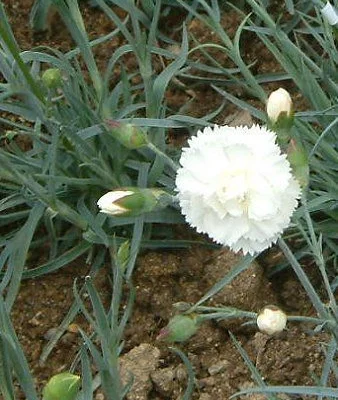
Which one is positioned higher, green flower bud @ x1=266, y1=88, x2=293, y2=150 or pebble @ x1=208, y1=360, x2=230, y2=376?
green flower bud @ x1=266, y1=88, x2=293, y2=150

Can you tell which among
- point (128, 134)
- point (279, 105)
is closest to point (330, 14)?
point (279, 105)

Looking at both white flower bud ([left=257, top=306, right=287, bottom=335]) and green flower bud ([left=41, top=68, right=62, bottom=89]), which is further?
green flower bud ([left=41, top=68, right=62, bottom=89])

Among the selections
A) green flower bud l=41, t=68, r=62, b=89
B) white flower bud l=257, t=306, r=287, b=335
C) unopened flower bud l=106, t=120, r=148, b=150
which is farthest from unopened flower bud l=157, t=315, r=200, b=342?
green flower bud l=41, t=68, r=62, b=89

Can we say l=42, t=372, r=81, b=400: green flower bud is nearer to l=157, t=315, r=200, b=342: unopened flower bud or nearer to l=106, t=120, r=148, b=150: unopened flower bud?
l=157, t=315, r=200, b=342: unopened flower bud

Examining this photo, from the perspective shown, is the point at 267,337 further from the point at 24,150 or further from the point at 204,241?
the point at 24,150

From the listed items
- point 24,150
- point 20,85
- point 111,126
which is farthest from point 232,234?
point 24,150

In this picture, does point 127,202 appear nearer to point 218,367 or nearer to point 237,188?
point 237,188

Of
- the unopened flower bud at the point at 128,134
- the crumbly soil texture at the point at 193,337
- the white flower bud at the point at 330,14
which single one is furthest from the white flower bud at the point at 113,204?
the white flower bud at the point at 330,14

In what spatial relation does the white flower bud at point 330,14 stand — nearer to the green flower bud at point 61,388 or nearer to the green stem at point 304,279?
the green stem at point 304,279

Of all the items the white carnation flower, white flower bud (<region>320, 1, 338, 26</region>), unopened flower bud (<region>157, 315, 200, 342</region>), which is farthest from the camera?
white flower bud (<region>320, 1, 338, 26</region>)
